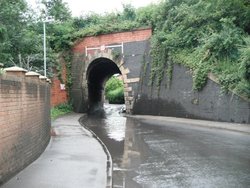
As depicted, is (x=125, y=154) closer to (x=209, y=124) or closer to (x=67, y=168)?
(x=67, y=168)

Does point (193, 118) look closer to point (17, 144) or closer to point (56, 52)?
point (56, 52)

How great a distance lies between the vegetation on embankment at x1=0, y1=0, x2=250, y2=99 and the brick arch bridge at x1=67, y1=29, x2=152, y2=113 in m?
0.70

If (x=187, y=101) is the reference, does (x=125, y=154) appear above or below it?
below

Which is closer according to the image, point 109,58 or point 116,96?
point 109,58

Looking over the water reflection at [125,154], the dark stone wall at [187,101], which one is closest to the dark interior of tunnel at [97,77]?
the dark stone wall at [187,101]

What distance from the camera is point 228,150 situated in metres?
12.0

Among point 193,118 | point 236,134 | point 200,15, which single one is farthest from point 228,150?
point 200,15

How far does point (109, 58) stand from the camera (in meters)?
30.1

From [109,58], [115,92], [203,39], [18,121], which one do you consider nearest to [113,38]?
[109,58]

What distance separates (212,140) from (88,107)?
804 inches

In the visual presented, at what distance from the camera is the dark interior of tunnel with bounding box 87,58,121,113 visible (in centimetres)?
3349

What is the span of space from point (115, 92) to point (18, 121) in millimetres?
49076

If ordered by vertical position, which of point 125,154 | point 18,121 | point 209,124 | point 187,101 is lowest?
point 125,154

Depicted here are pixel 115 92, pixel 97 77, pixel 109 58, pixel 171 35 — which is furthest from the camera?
pixel 115 92
